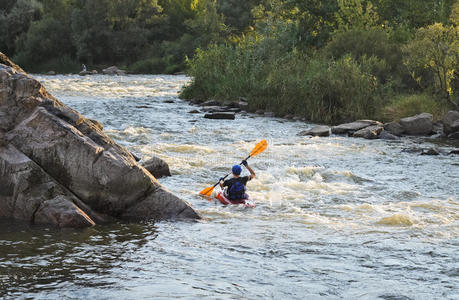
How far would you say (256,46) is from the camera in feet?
91.5

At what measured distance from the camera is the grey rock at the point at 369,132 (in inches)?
728

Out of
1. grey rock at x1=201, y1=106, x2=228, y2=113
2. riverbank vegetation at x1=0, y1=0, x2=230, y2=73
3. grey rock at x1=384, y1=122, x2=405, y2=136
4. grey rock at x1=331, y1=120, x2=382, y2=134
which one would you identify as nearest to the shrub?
riverbank vegetation at x1=0, y1=0, x2=230, y2=73

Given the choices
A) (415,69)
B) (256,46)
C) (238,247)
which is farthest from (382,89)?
(238,247)

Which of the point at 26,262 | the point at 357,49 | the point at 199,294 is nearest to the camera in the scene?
the point at 199,294

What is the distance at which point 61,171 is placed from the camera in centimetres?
841

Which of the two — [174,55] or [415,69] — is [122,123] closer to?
[415,69]

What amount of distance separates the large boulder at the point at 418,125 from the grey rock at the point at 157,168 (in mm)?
10101

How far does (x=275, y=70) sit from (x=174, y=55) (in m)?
36.0

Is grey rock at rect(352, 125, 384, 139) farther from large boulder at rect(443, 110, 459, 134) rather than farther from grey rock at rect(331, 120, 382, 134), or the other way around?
large boulder at rect(443, 110, 459, 134)

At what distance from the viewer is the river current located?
6.16 meters

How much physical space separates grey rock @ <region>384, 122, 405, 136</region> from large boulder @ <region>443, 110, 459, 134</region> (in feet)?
4.37

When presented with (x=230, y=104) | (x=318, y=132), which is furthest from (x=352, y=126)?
(x=230, y=104)

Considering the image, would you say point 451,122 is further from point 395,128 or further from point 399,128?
point 395,128

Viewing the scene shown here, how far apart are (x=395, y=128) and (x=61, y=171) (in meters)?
13.5
